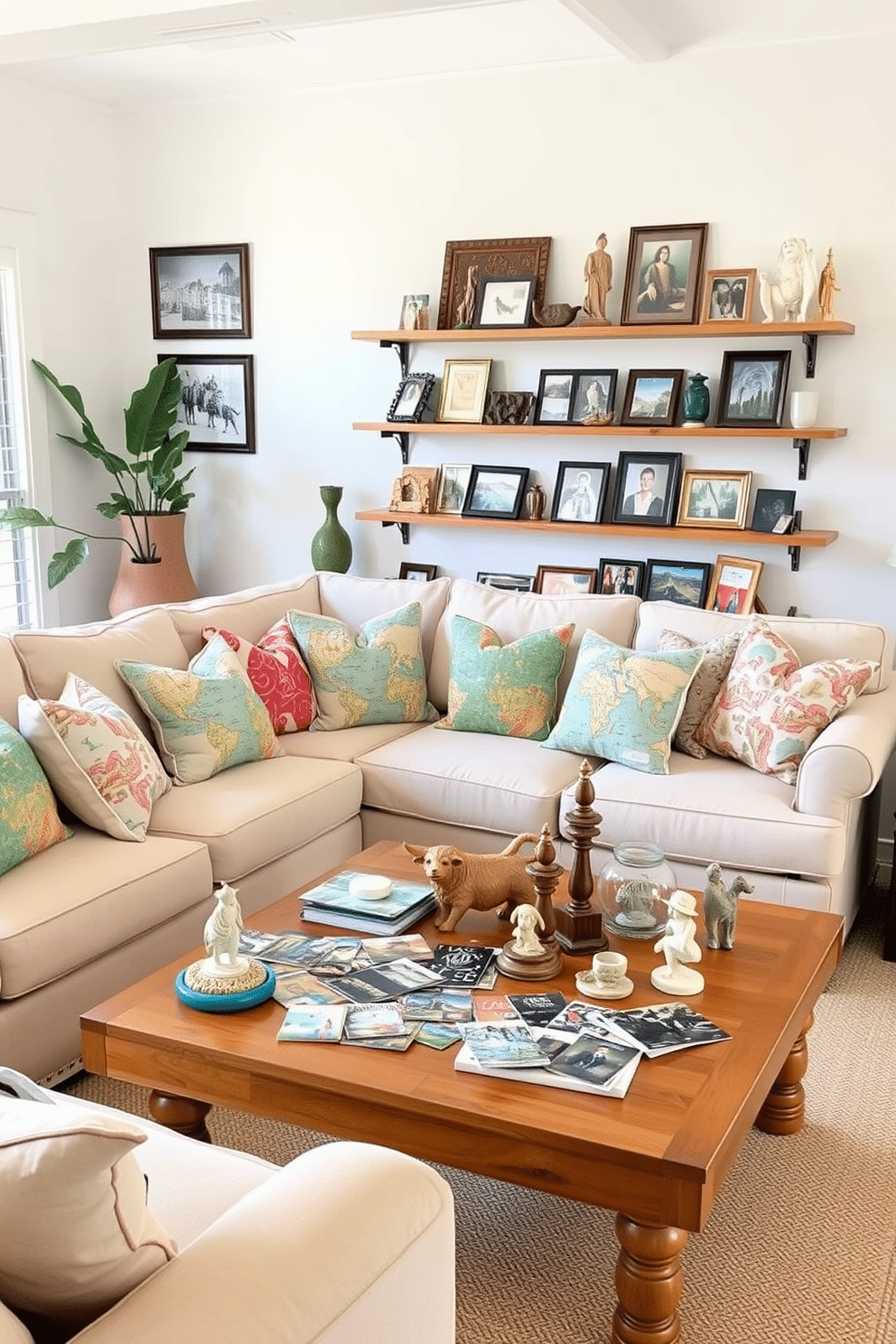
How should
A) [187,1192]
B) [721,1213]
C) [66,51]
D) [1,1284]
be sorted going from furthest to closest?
1. [66,51]
2. [721,1213]
3. [187,1192]
4. [1,1284]

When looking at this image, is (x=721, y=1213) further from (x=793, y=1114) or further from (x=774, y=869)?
(x=774, y=869)

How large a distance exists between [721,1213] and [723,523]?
259 cm

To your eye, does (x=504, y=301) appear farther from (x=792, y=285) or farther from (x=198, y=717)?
(x=198, y=717)

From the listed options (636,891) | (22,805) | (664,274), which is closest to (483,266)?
(664,274)

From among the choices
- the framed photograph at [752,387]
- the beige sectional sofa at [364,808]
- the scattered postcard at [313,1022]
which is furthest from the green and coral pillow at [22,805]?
the framed photograph at [752,387]

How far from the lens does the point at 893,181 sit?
159 inches

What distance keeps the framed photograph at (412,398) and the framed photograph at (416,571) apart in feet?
1.87

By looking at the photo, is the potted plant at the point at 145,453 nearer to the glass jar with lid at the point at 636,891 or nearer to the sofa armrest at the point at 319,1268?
the glass jar with lid at the point at 636,891

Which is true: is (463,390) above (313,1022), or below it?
above

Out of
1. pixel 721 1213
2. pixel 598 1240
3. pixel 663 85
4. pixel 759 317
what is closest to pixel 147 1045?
pixel 598 1240

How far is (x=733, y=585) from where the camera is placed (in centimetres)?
441

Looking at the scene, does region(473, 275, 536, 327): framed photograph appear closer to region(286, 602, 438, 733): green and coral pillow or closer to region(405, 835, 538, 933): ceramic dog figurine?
region(286, 602, 438, 733): green and coral pillow

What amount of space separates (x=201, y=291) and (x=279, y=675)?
7.19ft

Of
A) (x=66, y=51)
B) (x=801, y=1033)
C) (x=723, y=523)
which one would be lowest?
(x=801, y=1033)
